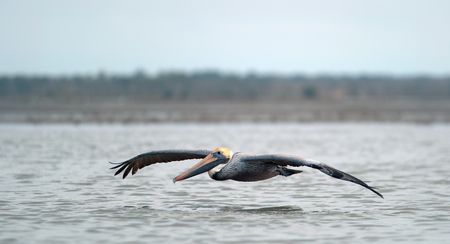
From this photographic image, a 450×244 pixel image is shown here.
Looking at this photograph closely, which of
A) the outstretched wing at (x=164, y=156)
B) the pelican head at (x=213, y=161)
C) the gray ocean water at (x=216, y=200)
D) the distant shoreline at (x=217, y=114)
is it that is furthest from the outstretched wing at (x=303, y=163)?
the distant shoreline at (x=217, y=114)

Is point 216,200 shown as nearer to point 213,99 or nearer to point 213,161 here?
point 213,161

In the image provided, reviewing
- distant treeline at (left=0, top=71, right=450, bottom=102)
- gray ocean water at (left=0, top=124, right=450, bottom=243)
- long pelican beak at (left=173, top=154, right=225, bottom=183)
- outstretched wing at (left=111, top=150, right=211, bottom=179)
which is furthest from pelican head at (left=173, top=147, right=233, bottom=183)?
distant treeline at (left=0, top=71, right=450, bottom=102)

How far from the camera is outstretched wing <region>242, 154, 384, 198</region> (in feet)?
36.9

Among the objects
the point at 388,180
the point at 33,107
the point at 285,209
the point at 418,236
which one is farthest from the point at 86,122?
the point at 418,236

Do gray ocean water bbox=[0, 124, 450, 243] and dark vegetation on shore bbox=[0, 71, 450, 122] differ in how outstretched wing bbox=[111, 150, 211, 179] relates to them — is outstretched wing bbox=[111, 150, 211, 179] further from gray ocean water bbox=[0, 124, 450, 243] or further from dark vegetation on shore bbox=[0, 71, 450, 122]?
dark vegetation on shore bbox=[0, 71, 450, 122]

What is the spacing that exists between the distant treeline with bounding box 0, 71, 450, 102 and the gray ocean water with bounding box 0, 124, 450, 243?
43027mm

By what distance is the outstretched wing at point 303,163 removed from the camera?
36.9ft

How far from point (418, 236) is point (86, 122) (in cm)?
2599

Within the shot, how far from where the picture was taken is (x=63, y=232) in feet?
33.9

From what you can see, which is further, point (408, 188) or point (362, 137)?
point (362, 137)

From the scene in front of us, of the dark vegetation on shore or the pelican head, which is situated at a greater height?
the dark vegetation on shore

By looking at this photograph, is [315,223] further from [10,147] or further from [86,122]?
[86,122]

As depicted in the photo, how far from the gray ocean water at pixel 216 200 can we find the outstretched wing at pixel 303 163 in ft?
1.58

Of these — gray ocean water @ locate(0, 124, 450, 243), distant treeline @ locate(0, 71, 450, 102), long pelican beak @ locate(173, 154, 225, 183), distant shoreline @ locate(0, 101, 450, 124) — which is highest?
distant treeline @ locate(0, 71, 450, 102)
